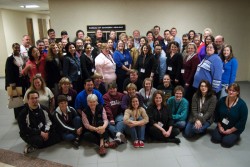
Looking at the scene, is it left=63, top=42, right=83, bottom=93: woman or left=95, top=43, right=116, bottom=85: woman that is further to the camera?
left=95, top=43, right=116, bottom=85: woman

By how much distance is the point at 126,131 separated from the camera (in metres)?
3.40

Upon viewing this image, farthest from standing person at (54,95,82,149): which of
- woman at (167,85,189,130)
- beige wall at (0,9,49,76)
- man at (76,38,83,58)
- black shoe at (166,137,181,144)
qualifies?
beige wall at (0,9,49,76)

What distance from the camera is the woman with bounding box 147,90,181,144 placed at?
10.6 ft

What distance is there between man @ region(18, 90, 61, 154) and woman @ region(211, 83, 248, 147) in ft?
7.69

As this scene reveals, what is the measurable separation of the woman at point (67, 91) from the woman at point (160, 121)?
1247mm

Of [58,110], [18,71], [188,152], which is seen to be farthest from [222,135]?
[18,71]

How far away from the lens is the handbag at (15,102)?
373 cm

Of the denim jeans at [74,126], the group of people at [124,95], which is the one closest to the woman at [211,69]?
the group of people at [124,95]

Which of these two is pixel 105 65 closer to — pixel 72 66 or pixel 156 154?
pixel 72 66

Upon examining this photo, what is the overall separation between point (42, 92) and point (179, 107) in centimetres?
214

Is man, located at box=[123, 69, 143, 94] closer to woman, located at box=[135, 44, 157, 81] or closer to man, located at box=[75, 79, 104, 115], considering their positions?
woman, located at box=[135, 44, 157, 81]

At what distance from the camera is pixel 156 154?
2.97m

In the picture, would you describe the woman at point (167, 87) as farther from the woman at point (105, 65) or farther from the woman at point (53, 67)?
the woman at point (53, 67)

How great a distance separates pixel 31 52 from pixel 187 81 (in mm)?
2615
